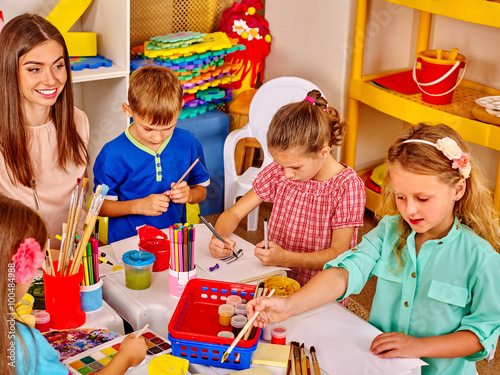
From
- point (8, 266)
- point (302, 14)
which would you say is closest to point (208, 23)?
point (302, 14)

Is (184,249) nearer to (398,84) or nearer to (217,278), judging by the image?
(217,278)

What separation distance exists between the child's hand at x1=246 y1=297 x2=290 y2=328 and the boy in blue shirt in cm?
64

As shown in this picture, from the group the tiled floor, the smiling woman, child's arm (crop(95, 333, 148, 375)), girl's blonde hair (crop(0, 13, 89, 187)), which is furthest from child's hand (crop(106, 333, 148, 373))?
the tiled floor

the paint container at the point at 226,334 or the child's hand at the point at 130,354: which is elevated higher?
the paint container at the point at 226,334

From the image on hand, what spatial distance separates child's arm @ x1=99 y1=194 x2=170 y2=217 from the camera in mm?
1799

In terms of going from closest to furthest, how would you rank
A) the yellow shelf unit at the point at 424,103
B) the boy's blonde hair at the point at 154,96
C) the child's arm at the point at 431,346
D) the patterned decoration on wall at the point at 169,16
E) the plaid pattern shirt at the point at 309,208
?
the child's arm at the point at 431,346 → the plaid pattern shirt at the point at 309,208 → the boy's blonde hair at the point at 154,96 → the yellow shelf unit at the point at 424,103 → the patterned decoration on wall at the point at 169,16

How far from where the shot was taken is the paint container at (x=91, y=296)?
1.33 metres

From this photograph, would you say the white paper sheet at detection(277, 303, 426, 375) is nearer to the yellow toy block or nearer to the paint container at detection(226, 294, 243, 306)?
the paint container at detection(226, 294, 243, 306)

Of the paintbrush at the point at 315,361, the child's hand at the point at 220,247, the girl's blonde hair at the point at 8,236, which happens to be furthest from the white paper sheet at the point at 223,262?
the girl's blonde hair at the point at 8,236

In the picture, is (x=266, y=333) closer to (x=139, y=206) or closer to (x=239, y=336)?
(x=239, y=336)

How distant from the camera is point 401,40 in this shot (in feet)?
10.4

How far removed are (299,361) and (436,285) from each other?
0.35m

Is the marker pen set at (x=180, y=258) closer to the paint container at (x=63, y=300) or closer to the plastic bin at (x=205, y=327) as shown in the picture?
the plastic bin at (x=205, y=327)

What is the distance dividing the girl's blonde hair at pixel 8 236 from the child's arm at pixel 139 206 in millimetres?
809
